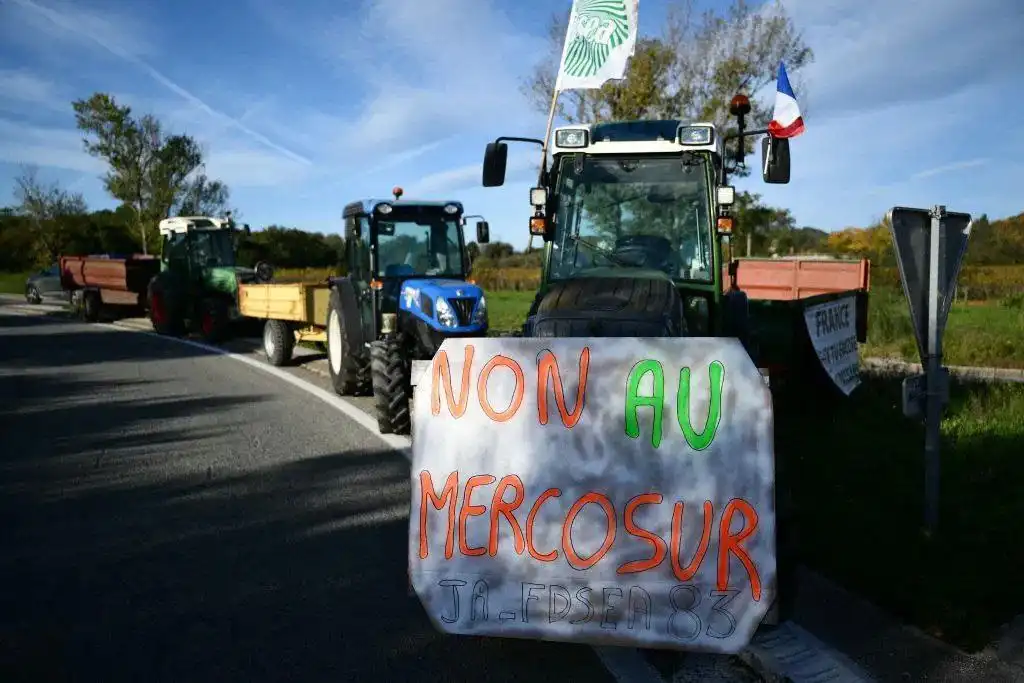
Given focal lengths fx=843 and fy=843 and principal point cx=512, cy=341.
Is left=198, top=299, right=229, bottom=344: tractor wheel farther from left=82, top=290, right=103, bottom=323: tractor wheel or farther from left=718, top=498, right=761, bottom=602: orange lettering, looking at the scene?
left=718, top=498, right=761, bottom=602: orange lettering

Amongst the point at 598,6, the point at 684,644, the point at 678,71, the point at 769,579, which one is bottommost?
the point at 684,644

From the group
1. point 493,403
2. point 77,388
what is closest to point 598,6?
point 493,403

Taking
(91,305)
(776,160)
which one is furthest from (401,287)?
(91,305)

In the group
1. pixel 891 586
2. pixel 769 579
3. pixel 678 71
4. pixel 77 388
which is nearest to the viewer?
pixel 769 579

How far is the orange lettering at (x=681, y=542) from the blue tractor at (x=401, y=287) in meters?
5.61

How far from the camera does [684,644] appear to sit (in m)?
3.04

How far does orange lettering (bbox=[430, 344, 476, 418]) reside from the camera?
Answer: 3324 mm

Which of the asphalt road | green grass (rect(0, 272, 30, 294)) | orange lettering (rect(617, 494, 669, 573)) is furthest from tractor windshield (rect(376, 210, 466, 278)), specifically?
green grass (rect(0, 272, 30, 294))

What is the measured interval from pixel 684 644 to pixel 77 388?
34.0 feet

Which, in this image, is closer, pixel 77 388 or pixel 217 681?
pixel 217 681

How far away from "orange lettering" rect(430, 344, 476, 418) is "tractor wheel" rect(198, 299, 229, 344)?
48.5ft

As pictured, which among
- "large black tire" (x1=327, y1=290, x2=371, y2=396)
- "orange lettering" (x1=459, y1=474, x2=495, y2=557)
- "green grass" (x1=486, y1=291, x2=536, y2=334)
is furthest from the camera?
"green grass" (x1=486, y1=291, x2=536, y2=334)

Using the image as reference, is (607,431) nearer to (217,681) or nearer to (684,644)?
(684,644)

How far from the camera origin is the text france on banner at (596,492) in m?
3.04
